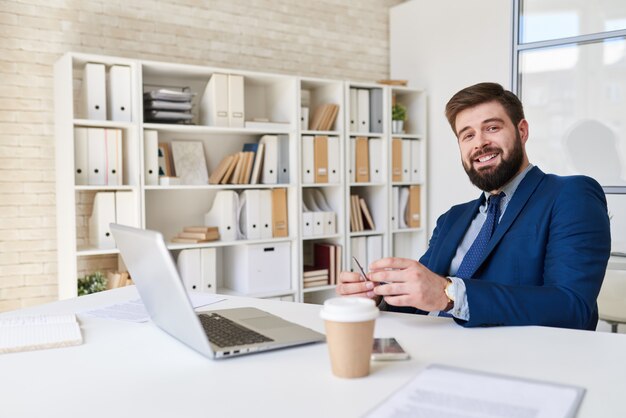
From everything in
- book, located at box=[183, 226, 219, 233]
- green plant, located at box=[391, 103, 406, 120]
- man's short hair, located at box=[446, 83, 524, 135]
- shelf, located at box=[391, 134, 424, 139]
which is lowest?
book, located at box=[183, 226, 219, 233]

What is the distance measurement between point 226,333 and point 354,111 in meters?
3.19

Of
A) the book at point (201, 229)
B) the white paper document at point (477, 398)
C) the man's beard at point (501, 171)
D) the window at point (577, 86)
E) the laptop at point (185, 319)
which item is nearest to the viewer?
the white paper document at point (477, 398)

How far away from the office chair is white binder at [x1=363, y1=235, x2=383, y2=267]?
2.09 metres

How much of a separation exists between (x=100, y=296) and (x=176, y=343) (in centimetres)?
65

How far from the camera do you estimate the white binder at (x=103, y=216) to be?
3.38 metres

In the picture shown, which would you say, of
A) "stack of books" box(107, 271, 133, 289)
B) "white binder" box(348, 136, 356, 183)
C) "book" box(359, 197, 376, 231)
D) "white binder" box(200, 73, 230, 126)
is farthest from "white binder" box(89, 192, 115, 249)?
"book" box(359, 197, 376, 231)

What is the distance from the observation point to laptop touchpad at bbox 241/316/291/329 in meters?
1.42

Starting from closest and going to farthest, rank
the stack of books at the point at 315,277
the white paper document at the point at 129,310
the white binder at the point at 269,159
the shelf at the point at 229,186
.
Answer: the white paper document at the point at 129,310 < the shelf at the point at 229,186 < the white binder at the point at 269,159 < the stack of books at the point at 315,277

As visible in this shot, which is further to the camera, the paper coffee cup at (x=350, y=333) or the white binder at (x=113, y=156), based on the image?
the white binder at (x=113, y=156)

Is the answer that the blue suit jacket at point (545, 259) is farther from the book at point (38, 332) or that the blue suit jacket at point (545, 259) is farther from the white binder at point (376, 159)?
the white binder at point (376, 159)

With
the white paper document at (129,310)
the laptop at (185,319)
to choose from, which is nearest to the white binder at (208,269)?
the white paper document at (129,310)

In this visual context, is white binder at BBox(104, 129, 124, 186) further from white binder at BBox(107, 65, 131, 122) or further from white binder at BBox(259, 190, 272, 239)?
white binder at BBox(259, 190, 272, 239)

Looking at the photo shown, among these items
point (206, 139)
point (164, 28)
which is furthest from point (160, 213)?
point (164, 28)

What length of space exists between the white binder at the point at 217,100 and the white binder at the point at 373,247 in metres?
1.40
